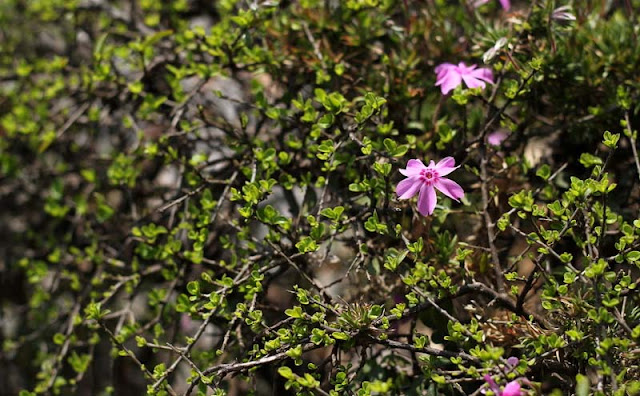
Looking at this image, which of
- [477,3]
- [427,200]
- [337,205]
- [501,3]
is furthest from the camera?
[477,3]

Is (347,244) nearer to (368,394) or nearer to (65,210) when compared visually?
(368,394)

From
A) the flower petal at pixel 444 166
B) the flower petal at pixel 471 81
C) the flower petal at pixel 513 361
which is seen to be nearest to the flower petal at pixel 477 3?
the flower petal at pixel 471 81

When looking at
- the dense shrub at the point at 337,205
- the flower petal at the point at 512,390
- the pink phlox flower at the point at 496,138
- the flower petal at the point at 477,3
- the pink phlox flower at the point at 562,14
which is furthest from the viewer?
the flower petal at the point at 477,3

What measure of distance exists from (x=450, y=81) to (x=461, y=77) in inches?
1.3

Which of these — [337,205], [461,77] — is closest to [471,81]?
[461,77]

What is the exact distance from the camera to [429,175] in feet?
5.08

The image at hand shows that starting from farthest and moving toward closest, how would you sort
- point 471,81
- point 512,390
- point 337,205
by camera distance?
point 337,205, point 471,81, point 512,390

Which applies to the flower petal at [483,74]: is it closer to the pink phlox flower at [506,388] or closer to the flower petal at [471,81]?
the flower petal at [471,81]

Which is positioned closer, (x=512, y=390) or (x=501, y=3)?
(x=512, y=390)

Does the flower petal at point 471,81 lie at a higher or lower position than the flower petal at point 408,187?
higher

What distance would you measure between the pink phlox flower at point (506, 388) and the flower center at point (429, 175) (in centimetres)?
48

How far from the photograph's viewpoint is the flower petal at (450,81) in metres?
1.77

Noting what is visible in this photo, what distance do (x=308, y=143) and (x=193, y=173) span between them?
0.36m

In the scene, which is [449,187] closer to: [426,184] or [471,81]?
[426,184]
